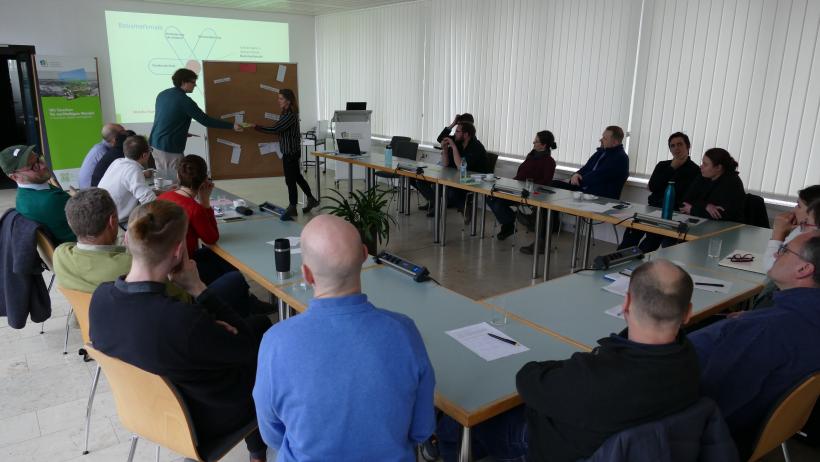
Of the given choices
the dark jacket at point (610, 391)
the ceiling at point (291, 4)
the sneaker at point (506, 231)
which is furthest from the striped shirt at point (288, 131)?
the dark jacket at point (610, 391)

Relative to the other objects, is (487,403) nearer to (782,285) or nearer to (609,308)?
(609,308)

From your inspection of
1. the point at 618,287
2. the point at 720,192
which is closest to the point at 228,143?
the point at 720,192

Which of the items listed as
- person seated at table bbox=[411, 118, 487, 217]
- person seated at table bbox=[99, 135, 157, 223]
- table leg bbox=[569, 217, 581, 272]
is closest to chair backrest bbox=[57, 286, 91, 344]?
person seated at table bbox=[99, 135, 157, 223]

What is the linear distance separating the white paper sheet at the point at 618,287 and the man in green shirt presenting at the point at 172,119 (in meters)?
4.77

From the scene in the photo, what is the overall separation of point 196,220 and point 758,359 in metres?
2.70

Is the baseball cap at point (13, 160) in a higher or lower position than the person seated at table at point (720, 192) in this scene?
higher

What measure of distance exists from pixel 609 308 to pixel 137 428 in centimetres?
182

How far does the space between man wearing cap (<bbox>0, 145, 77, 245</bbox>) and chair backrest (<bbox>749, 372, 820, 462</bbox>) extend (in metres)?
3.39

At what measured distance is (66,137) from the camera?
834cm

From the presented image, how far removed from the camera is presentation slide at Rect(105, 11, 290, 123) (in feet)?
29.5

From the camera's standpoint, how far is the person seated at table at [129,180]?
382 centimetres

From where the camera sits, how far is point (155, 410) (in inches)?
68.3

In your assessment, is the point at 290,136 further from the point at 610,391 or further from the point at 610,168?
the point at 610,391

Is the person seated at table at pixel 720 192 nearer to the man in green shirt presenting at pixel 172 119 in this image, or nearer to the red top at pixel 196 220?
the red top at pixel 196 220
